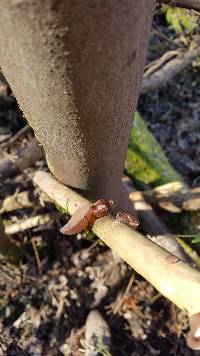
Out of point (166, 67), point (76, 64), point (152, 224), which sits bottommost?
point (152, 224)

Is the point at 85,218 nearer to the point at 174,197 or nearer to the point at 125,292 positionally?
the point at 174,197

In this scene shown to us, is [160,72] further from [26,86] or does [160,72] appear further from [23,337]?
[26,86]

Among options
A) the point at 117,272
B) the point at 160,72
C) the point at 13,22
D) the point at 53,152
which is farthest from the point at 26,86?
the point at 160,72

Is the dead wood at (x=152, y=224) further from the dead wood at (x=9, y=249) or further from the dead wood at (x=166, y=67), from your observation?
the dead wood at (x=166, y=67)

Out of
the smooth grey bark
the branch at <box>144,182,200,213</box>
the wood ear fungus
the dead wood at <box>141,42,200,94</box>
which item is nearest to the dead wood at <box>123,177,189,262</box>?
the branch at <box>144,182,200,213</box>

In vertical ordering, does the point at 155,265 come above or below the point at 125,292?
above

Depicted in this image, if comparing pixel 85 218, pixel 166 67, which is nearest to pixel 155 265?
pixel 85 218

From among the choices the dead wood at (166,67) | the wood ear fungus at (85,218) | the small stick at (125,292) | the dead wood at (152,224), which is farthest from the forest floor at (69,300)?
the wood ear fungus at (85,218)
